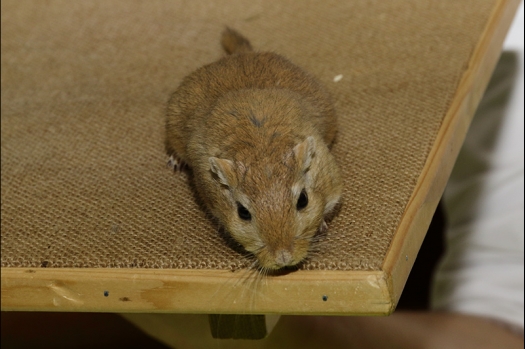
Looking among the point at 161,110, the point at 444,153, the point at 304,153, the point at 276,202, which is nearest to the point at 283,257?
the point at 276,202

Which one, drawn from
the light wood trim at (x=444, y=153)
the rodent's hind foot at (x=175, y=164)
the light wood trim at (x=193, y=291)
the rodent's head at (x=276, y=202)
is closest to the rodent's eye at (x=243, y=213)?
the rodent's head at (x=276, y=202)

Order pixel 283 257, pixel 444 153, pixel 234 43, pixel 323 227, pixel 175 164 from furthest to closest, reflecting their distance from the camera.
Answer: pixel 234 43 → pixel 175 164 → pixel 444 153 → pixel 323 227 → pixel 283 257

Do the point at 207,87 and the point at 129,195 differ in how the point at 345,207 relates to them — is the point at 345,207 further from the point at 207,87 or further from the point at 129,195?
the point at 129,195

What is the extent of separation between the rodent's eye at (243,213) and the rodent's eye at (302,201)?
0.31ft

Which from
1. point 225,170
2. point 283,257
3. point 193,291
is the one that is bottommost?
point 193,291

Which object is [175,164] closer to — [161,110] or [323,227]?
[161,110]

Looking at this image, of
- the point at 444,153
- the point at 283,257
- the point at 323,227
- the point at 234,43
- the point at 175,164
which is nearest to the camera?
the point at 283,257

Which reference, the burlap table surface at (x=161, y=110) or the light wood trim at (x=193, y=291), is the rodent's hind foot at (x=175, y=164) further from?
the light wood trim at (x=193, y=291)

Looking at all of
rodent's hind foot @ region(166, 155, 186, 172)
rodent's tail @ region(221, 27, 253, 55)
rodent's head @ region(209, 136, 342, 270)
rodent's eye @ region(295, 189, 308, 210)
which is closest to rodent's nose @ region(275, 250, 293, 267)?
rodent's head @ region(209, 136, 342, 270)

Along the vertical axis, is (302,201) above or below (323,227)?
above

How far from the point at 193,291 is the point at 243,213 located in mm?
182

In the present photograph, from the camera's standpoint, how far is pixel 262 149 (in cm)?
132

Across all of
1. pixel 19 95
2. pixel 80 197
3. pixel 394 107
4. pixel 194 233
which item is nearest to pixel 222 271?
pixel 194 233

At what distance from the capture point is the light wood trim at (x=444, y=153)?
1.30 m
